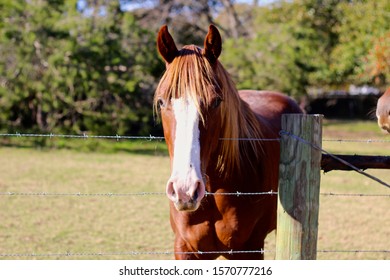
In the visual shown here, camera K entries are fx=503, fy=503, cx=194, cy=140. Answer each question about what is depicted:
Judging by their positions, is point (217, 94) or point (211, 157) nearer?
point (217, 94)

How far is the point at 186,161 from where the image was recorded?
236 cm

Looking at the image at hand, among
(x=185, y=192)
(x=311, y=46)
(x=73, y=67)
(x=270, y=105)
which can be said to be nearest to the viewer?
(x=185, y=192)

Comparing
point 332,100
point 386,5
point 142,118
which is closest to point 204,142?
point 142,118

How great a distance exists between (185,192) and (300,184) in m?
0.63

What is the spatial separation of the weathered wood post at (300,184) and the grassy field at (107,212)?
460mm

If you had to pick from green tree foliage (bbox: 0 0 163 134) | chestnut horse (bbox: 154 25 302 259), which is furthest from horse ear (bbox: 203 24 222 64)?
green tree foliage (bbox: 0 0 163 134)

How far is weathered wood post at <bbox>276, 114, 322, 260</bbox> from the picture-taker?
8.32ft

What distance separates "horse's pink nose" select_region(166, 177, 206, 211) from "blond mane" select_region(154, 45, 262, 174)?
0.37 metres

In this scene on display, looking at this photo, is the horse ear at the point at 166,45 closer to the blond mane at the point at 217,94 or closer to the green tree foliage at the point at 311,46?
the blond mane at the point at 217,94

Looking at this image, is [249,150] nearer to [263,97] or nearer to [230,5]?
[263,97]

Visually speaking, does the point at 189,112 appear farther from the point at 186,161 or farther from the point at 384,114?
the point at 384,114

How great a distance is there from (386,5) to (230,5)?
38.4 feet

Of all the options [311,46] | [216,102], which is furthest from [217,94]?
[311,46]

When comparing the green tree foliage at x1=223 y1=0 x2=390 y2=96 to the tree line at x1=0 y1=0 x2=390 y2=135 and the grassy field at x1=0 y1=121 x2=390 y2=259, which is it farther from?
the grassy field at x1=0 y1=121 x2=390 y2=259
